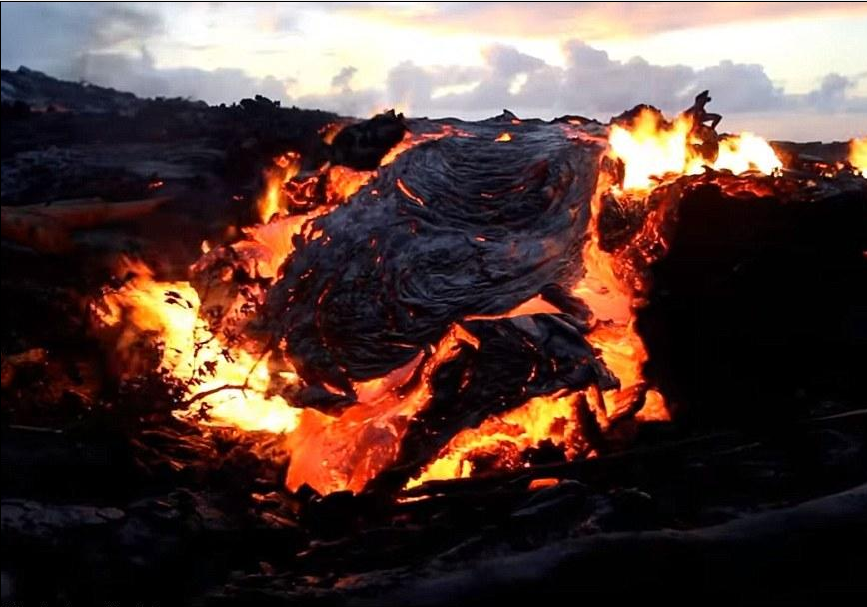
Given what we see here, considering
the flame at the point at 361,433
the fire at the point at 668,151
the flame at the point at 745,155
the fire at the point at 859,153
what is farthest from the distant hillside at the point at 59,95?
the fire at the point at 859,153

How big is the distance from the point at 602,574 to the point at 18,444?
10.3 feet

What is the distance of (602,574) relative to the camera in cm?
396

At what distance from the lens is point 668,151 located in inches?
303

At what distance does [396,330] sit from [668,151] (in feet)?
9.81

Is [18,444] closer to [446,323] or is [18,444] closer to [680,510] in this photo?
[446,323]

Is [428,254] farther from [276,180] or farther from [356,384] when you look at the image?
[276,180]

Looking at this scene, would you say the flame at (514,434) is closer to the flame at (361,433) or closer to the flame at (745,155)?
the flame at (361,433)

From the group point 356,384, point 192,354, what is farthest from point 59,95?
point 356,384

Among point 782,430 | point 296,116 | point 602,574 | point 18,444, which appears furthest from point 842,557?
point 296,116

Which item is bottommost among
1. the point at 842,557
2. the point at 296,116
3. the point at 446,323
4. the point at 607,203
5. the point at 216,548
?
the point at 842,557

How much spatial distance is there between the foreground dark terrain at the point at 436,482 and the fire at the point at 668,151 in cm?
99

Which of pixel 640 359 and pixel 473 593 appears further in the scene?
pixel 640 359

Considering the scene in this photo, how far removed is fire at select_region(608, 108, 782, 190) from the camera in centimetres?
748

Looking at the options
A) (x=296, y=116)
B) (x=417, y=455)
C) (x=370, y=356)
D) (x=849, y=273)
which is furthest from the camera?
(x=296, y=116)
